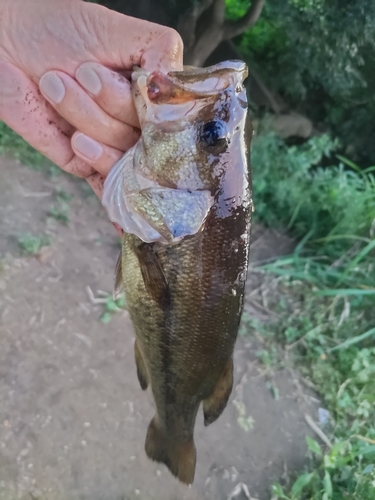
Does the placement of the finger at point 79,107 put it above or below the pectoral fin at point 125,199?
above

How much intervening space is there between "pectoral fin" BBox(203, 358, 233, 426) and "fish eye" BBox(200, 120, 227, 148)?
679 mm

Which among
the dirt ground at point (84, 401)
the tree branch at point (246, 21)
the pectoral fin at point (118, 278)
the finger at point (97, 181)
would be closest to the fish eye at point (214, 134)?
the pectoral fin at point (118, 278)

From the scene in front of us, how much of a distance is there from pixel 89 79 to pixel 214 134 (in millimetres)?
394

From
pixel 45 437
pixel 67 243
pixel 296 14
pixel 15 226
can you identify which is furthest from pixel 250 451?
pixel 296 14

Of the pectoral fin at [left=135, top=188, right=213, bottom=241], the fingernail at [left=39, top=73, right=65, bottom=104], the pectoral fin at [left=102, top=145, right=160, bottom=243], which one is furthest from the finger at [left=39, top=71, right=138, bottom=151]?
the pectoral fin at [left=135, top=188, right=213, bottom=241]

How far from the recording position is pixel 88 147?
133cm

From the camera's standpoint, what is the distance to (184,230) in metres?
1.17

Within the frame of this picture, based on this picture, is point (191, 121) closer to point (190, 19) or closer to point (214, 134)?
point (214, 134)

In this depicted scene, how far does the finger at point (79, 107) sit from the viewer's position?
126 cm

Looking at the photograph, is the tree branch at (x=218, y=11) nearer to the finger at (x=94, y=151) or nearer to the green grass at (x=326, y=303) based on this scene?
the green grass at (x=326, y=303)

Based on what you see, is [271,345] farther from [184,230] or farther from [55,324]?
[184,230]

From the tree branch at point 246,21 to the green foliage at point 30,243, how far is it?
7.98 ft

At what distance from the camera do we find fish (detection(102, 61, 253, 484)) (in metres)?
1.12

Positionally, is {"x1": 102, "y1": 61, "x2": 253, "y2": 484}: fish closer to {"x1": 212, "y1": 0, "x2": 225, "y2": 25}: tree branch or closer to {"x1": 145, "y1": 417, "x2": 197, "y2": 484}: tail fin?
{"x1": 145, "y1": 417, "x2": 197, "y2": 484}: tail fin
